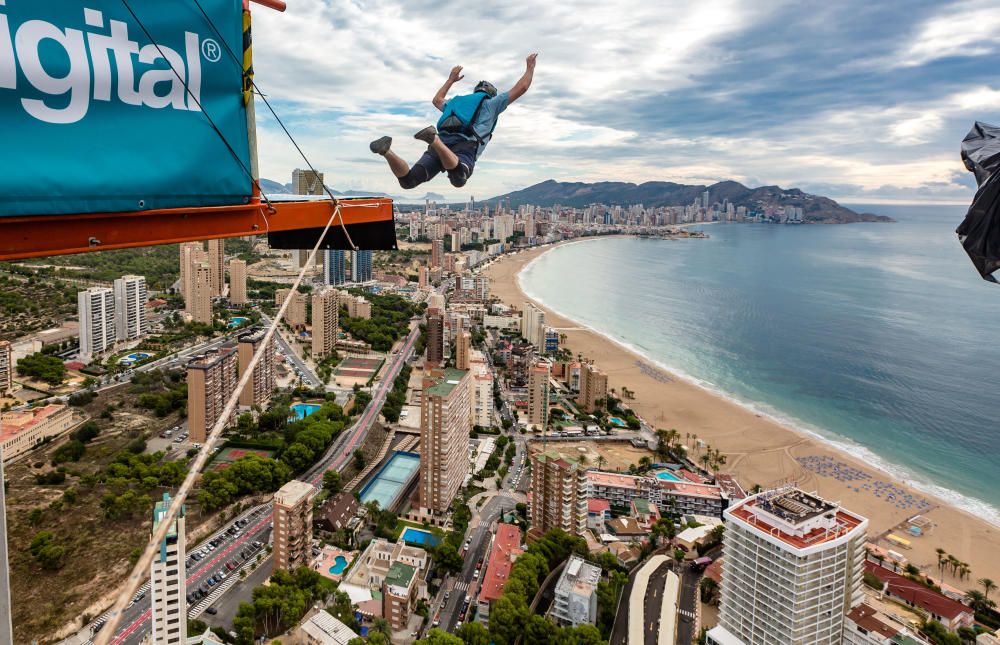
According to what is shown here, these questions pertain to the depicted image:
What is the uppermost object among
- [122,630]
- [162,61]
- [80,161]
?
[162,61]

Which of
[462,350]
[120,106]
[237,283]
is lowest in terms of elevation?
[462,350]

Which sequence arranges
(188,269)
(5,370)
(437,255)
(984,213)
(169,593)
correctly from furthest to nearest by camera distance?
(437,255) → (188,269) → (5,370) → (169,593) → (984,213)

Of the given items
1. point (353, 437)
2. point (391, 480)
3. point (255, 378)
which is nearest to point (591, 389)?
point (353, 437)

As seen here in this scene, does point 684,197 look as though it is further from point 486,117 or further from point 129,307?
point 486,117

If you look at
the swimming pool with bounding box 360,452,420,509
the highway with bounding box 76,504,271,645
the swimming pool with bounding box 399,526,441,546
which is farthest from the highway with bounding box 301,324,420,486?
the swimming pool with bounding box 399,526,441,546

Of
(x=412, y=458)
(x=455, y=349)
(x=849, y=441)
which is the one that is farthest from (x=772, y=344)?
(x=412, y=458)

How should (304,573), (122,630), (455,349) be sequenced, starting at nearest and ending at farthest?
(122,630)
(304,573)
(455,349)

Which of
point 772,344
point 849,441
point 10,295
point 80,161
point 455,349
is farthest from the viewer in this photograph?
point 772,344

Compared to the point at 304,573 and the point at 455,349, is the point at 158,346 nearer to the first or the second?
Answer: the point at 455,349
